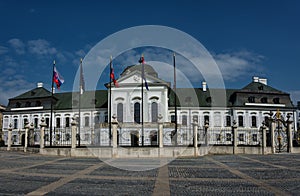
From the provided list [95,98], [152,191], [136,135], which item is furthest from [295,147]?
[95,98]

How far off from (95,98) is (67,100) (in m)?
5.51

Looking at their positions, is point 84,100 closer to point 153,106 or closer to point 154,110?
point 153,106

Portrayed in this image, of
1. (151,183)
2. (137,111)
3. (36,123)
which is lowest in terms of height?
(151,183)

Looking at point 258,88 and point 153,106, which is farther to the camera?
point 258,88

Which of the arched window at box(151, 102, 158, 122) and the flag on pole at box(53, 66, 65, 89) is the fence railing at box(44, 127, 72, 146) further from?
the arched window at box(151, 102, 158, 122)

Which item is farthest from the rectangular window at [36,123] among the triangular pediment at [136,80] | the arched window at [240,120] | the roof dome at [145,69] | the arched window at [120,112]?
the arched window at [240,120]

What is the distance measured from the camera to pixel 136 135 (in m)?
35.4

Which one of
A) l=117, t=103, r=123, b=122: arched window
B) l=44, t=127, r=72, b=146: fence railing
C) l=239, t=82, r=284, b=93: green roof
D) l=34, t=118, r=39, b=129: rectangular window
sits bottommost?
l=44, t=127, r=72, b=146: fence railing

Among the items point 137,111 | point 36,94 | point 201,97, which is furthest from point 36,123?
point 201,97

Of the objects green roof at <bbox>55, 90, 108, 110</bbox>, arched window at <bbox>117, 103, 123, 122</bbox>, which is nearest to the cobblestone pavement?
arched window at <bbox>117, 103, 123, 122</bbox>

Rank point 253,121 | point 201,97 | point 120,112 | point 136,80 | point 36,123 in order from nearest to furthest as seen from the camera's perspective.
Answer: point 120,112 < point 136,80 < point 253,121 < point 36,123 < point 201,97

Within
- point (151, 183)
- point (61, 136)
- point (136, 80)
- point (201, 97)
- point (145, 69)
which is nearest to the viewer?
point (151, 183)

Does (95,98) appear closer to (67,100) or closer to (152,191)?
(67,100)

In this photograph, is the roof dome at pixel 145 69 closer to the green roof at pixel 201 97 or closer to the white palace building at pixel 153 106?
the white palace building at pixel 153 106
